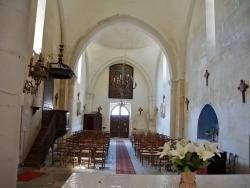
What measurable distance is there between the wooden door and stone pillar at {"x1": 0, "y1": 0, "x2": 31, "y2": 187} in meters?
19.9

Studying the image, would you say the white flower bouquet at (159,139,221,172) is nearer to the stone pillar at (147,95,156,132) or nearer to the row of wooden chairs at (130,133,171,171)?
the row of wooden chairs at (130,133,171,171)

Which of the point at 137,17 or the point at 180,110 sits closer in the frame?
the point at 180,110

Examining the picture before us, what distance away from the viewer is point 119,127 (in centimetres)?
2316

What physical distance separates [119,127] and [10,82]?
66.1 ft

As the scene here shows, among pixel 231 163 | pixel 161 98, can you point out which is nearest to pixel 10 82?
pixel 231 163

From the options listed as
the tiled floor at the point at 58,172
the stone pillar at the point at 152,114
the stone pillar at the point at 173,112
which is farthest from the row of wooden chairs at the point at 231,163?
the stone pillar at the point at 152,114

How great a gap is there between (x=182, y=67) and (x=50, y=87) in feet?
24.9

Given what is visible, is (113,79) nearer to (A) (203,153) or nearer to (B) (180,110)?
(B) (180,110)

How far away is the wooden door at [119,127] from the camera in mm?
23125

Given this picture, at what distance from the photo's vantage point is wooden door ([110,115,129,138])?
23.1m

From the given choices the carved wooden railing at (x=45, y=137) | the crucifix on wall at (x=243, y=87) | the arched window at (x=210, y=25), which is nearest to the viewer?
the crucifix on wall at (x=243, y=87)

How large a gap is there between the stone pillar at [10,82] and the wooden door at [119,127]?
19.9 metres

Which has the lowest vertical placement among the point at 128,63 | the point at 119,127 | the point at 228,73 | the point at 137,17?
the point at 119,127

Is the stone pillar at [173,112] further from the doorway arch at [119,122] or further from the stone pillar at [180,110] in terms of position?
the doorway arch at [119,122]
